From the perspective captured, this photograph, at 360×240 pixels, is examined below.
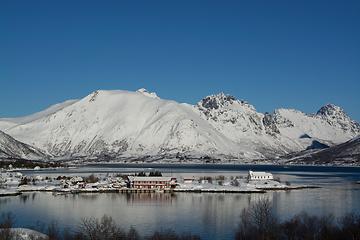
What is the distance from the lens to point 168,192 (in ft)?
338

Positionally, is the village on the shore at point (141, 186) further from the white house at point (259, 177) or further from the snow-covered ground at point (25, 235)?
the snow-covered ground at point (25, 235)

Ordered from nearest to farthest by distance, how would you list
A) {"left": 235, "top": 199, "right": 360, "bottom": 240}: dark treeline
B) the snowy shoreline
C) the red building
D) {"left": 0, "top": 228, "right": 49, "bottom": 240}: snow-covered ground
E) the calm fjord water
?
{"left": 0, "top": 228, "right": 49, "bottom": 240}: snow-covered ground → {"left": 235, "top": 199, "right": 360, "bottom": 240}: dark treeline → the calm fjord water → the snowy shoreline → the red building

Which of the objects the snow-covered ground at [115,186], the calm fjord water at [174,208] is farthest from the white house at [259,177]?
the calm fjord water at [174,208]

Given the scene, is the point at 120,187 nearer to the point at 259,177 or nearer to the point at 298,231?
the point at 259,177

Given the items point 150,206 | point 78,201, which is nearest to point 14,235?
point 150,206

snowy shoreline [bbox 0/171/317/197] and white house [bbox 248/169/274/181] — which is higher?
white house [bbox 248/169/274/181]

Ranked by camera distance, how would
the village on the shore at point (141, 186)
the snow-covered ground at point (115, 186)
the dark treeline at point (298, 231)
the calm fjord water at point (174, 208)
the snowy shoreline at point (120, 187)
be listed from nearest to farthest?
the dark treeline at point (298, 231) → the calm fjord water at point (174, 208) → the snowy shoreline at point (120, 187) → the snow-covered ground at point (115, 186) → the village on the shore at point (141, 186)

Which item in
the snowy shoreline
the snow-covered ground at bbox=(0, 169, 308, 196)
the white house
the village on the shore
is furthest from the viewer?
the white house

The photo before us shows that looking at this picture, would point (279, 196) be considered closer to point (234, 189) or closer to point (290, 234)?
point (234, 189)

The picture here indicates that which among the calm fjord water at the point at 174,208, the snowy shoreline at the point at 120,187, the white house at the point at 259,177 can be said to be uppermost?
the white house at the point at 259,177

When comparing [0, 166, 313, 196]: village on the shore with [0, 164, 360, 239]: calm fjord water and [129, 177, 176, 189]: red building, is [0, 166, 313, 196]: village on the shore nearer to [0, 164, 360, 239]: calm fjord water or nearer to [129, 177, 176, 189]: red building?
[129, 177, 176, 189]: red building

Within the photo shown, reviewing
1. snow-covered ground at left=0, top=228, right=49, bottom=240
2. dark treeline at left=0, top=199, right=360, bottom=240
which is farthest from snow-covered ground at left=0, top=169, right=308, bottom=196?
snow-covered ground at left=0, top=228, right=49, bottom=240

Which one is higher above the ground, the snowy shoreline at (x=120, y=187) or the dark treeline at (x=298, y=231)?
the snowy shoreline at (x=120, y=187)

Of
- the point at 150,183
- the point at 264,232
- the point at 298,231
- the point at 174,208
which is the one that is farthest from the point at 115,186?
the point at 264,232
